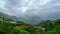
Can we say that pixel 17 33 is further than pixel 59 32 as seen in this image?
No

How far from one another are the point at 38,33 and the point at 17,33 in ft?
28.0

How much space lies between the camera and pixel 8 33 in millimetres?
47000

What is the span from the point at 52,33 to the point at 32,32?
6.33m

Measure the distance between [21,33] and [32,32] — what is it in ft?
26.7

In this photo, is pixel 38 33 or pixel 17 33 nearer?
pixel 17 33

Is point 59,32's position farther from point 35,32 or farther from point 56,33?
point 35,32

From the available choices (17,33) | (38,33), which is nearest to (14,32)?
(17,33)

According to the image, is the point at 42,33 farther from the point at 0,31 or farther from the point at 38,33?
the point at 0,31

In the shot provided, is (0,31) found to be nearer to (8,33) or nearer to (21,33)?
(8,33)

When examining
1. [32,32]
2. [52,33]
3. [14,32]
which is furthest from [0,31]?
[52,33]

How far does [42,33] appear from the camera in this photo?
5344 cm

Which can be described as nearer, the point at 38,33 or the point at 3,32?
the point at 3,32

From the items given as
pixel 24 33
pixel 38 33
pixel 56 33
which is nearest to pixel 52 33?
pixel 56 33

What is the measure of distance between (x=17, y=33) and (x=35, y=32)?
9392 mm
